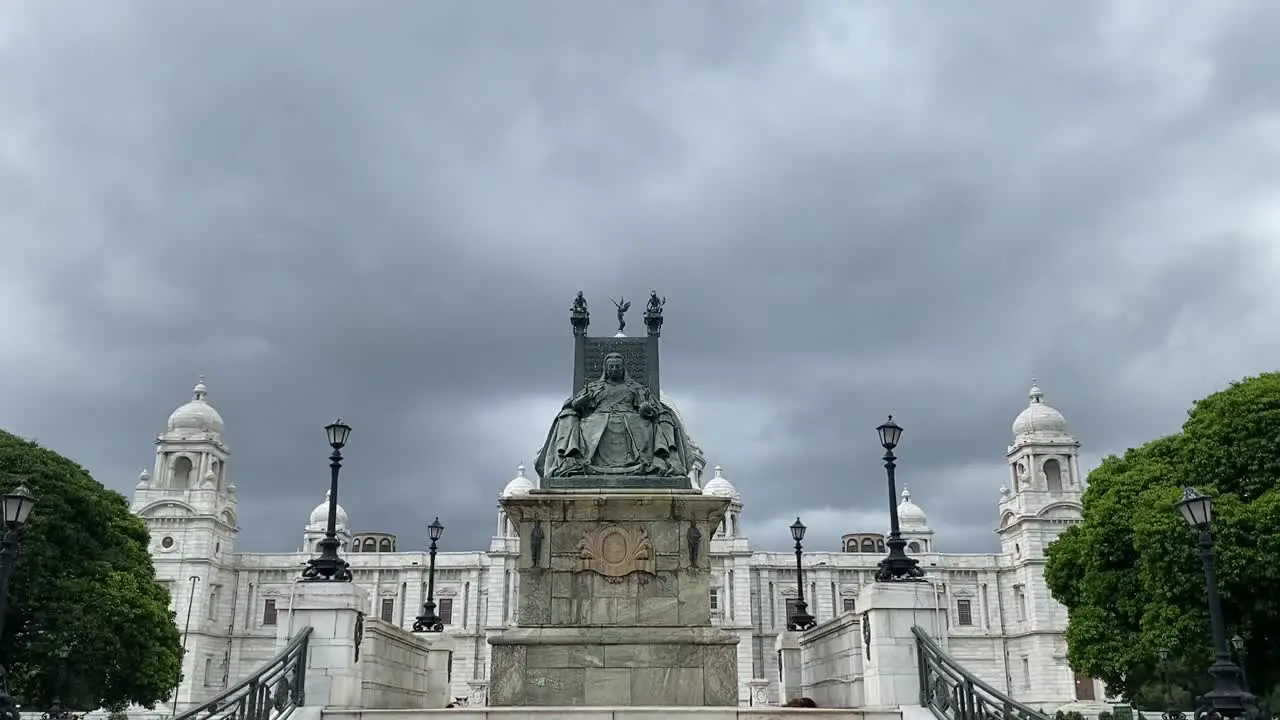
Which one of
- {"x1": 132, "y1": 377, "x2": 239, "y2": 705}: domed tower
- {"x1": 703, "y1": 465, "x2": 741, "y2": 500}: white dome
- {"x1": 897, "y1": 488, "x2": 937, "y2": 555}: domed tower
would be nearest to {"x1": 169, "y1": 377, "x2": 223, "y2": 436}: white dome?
{"x1": 132, "y1": 377, "x2": 239, "y2": 705}: domed tower

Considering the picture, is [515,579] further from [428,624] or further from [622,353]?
[622,353]

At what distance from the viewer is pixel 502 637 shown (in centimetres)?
1468

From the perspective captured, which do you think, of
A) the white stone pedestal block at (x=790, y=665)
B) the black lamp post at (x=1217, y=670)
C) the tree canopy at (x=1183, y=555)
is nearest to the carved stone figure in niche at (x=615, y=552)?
the white stone pedestal block at (x=790, y=665)

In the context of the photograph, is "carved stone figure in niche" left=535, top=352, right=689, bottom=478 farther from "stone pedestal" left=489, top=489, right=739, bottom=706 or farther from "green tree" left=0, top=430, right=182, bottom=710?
"green tree" left=0, top=430, right=182, bottom=710

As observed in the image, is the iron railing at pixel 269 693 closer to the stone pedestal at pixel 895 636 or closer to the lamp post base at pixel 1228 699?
the stone pedestal at pixel 895 636

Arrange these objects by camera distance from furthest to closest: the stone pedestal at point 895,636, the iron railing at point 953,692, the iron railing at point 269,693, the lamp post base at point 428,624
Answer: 1. the lamp post base at point 428,624
2. the stone pedestal at point 895,636
3. the iron railing at point 269,693
4. the iron railing at point 953,692

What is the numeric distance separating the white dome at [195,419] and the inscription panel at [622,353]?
6966cm

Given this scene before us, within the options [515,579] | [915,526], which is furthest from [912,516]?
[515,579]

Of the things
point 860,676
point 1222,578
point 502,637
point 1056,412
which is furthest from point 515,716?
point 1056,412

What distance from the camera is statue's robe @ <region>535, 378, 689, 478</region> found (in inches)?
631

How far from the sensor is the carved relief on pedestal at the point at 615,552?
14898 millimetres

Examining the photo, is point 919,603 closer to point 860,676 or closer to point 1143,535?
point 860,676

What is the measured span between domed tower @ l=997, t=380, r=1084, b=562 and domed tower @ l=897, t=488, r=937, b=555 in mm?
16682

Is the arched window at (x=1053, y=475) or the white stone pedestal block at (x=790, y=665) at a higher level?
the arched window at (x=1053, y=475)
